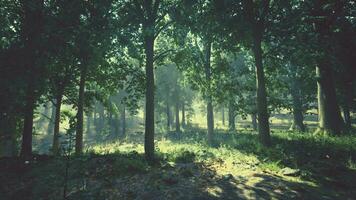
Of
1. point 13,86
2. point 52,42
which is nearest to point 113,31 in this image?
point 52,42

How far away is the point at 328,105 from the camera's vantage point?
1509cm

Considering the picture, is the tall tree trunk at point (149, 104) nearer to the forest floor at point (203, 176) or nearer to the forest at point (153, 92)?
the forest at point (153, 92)

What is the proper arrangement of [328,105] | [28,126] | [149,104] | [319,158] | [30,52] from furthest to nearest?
[328,105] → [149,104] → [28,126] → [319,158] → [30,52]

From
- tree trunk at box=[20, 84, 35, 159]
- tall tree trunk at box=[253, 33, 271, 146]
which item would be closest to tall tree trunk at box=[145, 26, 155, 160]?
tree trunk at box=[20, 84, 35, 159]

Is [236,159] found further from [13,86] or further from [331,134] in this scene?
[13,86]

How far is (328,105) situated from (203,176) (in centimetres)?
979

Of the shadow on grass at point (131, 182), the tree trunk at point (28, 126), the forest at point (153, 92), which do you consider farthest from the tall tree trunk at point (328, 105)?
the tree trunk at point (28, 126)

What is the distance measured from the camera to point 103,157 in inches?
469

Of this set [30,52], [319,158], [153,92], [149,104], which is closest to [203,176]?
[319,158]

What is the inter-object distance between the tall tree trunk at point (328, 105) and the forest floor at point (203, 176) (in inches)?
86.5

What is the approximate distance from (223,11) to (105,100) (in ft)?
33.0

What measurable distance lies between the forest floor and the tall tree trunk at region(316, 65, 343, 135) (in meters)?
2.20

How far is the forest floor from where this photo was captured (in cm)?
771

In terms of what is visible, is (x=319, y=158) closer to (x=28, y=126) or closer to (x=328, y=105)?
(x=328, y=105)
